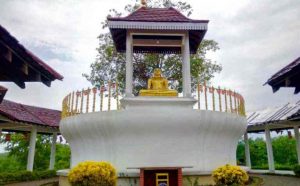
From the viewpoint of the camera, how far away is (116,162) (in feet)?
30.5

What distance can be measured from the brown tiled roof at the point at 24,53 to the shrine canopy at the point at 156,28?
19.7ft

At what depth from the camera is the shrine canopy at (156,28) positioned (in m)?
10.8

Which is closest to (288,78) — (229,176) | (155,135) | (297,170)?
(229,176)

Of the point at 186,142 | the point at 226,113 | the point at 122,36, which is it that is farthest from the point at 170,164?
the point at 122,36

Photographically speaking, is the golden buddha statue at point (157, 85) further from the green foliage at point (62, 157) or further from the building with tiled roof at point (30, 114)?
the green foliage at point (62, 157)

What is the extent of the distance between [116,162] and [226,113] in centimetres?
404

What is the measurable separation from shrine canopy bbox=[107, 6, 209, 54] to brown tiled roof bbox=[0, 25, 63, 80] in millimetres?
6006

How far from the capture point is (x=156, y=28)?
1088 centimetres

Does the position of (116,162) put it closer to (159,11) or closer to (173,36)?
(173,36)

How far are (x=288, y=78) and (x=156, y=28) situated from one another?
654 cm

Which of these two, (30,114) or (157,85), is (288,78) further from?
(30,114)

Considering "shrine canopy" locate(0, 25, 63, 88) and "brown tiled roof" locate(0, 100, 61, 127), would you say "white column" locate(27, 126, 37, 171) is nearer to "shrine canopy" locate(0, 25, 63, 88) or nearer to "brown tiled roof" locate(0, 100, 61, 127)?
"brown tiled roof" locate(0, 100, 61, 127)

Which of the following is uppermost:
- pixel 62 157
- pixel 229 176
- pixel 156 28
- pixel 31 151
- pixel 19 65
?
pixel 156 28

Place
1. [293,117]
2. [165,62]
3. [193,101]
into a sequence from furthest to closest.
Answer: [165,62]
[293,117]
[193,101]
